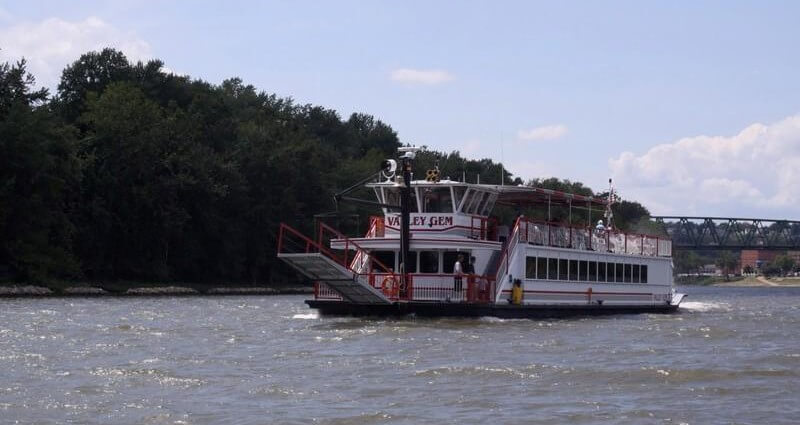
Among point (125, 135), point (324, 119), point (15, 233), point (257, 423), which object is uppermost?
point (324, 119)

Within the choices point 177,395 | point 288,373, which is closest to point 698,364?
point 288,373

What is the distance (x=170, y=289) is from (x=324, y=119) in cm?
6628

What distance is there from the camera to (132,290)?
237 feet

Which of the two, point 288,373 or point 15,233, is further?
point 15,233

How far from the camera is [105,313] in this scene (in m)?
45.7

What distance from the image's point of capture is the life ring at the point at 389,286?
122 ft

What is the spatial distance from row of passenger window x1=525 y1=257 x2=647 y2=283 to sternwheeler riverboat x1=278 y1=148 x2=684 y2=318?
5 cm

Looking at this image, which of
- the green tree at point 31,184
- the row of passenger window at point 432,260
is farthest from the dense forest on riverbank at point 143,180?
the row of passenger window at point 432,260

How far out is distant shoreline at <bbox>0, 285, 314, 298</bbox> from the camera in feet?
211

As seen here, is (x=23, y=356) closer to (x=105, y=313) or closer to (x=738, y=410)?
(x=738, y=410)

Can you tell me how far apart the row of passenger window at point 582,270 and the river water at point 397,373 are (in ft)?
11.8

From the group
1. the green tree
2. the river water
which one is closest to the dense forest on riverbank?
the green tree

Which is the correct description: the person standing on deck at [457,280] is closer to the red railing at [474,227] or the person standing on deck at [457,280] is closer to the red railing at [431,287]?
the red railing at [431,287]

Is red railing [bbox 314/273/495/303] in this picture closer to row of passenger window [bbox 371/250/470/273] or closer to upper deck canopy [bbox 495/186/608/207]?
row of passenger window [bbox 371/250/470/273]
